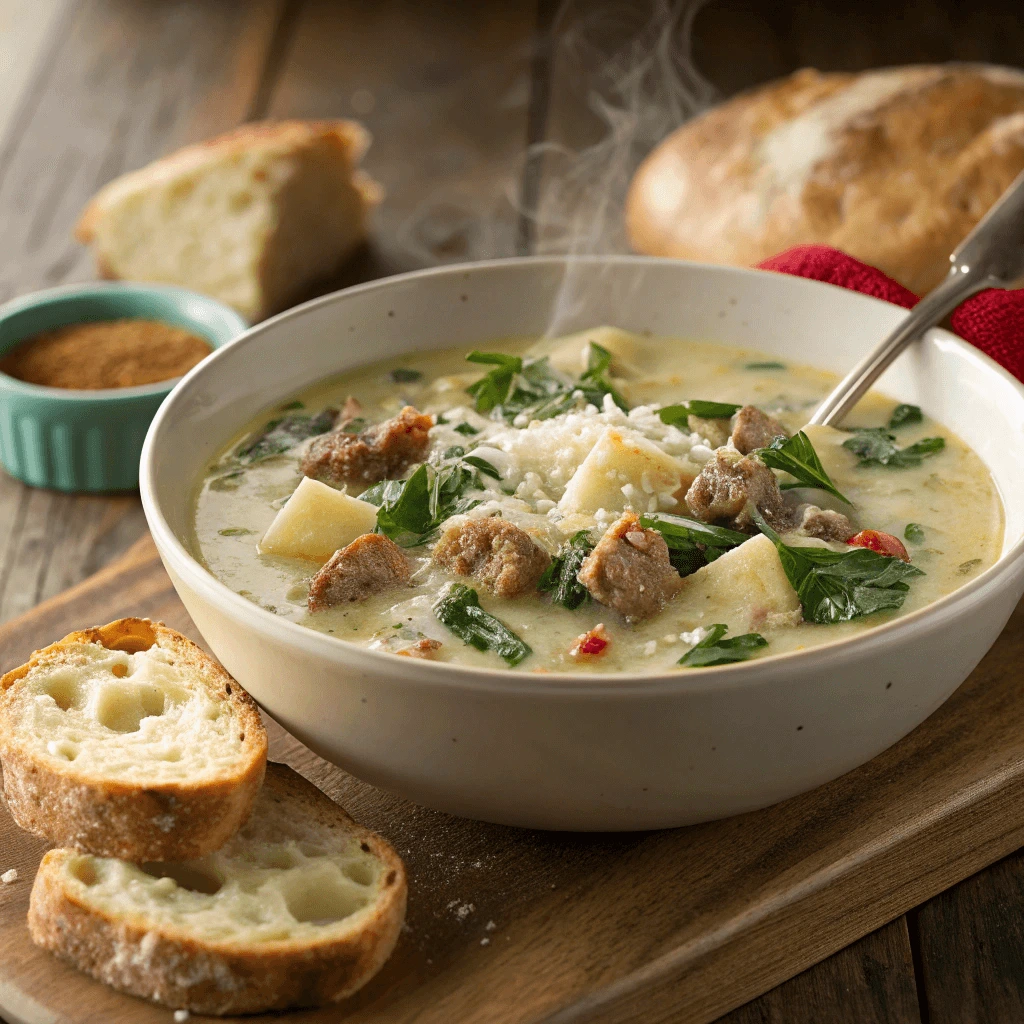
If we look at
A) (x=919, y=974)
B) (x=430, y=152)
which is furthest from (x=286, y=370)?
(x=430, y=152)

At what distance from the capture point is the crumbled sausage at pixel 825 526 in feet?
9.78

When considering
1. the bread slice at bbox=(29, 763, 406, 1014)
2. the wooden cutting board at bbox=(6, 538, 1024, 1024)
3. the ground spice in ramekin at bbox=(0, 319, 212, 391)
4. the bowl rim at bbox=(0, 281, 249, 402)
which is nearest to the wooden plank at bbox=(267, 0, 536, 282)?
the bowl rim at bbox=(0, 281, 249, 402)

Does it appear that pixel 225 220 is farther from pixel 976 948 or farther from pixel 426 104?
pixel 976 948

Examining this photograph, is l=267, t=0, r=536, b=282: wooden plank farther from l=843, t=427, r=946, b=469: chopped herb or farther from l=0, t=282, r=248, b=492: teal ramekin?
l=843, t=427, r=946, b=469: chopped herb

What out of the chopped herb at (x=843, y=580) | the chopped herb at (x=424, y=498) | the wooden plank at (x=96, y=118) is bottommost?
the wooden plank at (x=96, y=118)

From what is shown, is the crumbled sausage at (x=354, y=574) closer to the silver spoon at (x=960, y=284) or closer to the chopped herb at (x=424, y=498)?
the chopped herb at (x=424, y=498)

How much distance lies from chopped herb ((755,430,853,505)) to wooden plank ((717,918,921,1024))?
1.05m

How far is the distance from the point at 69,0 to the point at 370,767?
743cm

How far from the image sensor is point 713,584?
110 inches

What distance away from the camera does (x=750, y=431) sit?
10.8 ft

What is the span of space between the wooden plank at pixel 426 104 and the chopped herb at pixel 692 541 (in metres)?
3.49

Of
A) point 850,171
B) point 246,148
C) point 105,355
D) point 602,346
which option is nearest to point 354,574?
point 602,346

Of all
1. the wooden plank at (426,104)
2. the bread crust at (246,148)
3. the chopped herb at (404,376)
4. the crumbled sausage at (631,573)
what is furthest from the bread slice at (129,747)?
the wooden plank at (426,104)

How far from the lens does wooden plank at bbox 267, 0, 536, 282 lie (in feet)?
21.0
